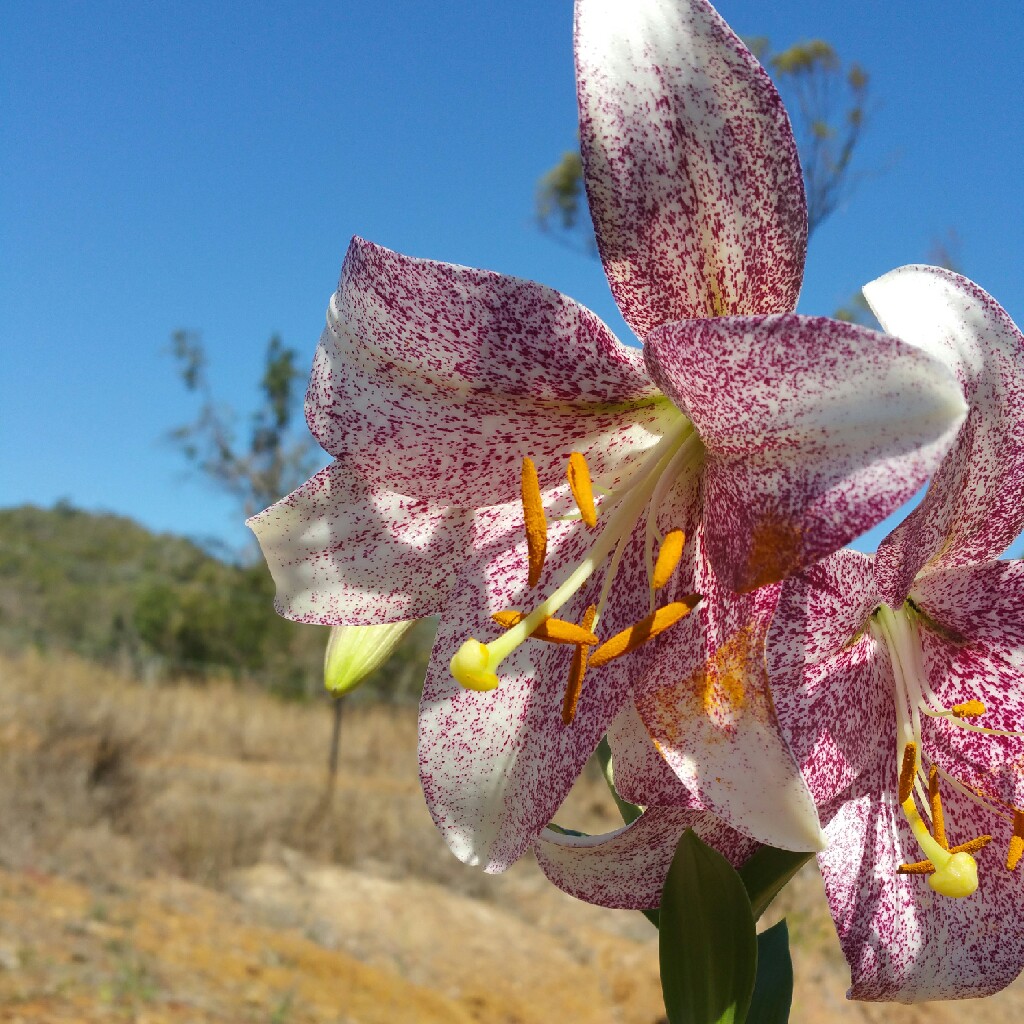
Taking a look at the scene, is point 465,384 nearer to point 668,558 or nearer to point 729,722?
point 668,558

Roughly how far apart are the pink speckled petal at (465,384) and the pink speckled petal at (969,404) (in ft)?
0.62

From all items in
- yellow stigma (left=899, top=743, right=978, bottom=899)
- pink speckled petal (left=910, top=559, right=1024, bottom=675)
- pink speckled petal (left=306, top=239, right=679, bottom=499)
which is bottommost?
yellow stigma (left=899, top=743, right=978, bottom=899)

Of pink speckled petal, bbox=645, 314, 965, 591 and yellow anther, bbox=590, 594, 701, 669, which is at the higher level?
pink speckled petal, bbox=645, 314, 965, 591

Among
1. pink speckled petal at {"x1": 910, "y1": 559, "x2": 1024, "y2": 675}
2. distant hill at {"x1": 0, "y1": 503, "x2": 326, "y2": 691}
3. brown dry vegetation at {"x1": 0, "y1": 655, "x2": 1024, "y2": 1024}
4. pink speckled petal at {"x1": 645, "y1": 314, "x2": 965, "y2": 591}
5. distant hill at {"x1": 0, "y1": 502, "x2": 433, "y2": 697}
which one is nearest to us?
pink speckled petal at {"x1": 645, "y1": 314, "x2": 965, "y2": 591}

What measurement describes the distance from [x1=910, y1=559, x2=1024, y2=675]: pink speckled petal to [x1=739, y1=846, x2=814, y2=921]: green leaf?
21cm

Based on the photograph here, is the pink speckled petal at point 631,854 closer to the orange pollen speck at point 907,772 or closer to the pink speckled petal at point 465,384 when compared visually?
the orange pollen speck at point 907,772

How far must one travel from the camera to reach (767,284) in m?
0.67

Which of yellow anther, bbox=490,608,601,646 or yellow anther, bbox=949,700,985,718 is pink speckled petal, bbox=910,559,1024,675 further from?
yellow anther, bbox=490,608,601,646

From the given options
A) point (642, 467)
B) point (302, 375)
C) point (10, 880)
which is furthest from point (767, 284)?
point (302, 375)

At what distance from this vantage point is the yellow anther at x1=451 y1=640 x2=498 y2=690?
2.07 ft

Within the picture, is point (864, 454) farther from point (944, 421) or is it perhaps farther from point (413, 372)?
point (413, 372)

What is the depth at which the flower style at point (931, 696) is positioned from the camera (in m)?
0.64

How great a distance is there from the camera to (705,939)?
2.25 ft

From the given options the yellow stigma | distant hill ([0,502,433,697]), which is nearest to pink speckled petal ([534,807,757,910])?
the yellow stigma
